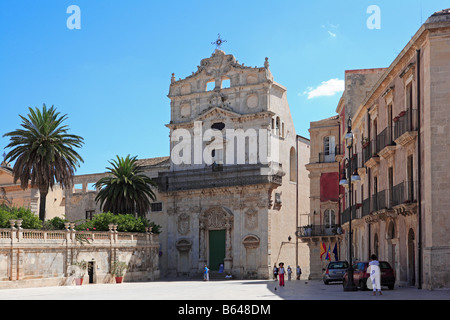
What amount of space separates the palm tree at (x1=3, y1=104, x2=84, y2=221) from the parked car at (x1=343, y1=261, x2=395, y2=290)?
26.5 meters

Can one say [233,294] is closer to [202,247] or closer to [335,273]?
[335,273]

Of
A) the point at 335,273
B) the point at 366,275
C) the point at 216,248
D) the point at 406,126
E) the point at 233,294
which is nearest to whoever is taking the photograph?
the point at 233,294

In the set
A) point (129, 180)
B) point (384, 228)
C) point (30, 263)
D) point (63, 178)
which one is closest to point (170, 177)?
point (129, 180)

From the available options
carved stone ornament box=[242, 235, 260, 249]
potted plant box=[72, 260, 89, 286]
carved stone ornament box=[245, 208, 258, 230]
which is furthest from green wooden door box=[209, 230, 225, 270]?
potted plant box=[72, 260, 89, 286]

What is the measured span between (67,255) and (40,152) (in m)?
8.30

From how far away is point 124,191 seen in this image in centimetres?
5762

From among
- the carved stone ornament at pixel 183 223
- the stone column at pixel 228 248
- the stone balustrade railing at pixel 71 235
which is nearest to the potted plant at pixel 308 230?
the stone column at pixel 228 248

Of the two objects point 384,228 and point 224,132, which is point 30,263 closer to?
point 384,228

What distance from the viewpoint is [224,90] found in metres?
63.4

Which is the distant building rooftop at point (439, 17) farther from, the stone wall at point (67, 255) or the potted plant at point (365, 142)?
the stone wall at point (67, 255)

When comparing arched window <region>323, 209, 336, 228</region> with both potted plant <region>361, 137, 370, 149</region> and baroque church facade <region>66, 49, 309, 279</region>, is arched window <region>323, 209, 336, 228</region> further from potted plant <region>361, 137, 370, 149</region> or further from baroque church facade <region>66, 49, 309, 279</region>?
potted plant <region>361, 137, 370, 149</region>

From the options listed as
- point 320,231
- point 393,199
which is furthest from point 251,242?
point 393,199

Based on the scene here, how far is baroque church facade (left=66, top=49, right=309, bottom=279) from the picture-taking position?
6006 cm

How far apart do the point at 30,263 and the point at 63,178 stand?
33.6ft
